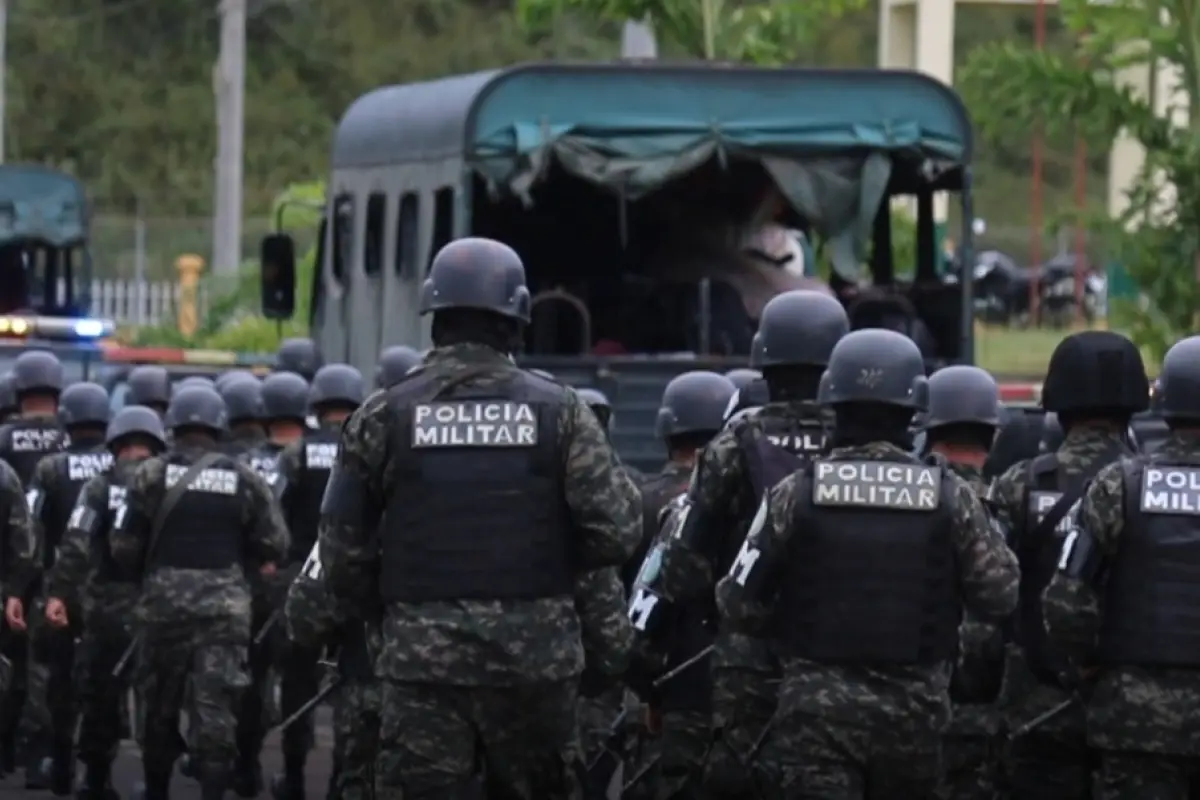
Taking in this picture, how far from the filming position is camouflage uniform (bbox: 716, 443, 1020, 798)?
9.14m

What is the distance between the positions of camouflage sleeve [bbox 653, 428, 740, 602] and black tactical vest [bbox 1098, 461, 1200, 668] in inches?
47.4

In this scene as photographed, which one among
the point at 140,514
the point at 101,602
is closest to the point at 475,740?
the point at 140,514

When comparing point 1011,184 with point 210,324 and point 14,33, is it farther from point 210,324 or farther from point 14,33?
point 210,324

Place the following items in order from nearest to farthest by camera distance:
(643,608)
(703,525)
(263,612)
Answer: (703,525) < (643,608) < (263,612)

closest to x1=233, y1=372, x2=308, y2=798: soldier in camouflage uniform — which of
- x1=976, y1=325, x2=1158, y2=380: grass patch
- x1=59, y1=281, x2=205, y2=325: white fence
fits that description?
x1=976, y1=325, x2=1158, y2=380: grass patch

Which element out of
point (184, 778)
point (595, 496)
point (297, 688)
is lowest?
point (184, 778)

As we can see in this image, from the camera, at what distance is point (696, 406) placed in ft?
39.0

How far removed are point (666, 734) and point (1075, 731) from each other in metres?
1.38

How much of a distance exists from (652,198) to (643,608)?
6.91m

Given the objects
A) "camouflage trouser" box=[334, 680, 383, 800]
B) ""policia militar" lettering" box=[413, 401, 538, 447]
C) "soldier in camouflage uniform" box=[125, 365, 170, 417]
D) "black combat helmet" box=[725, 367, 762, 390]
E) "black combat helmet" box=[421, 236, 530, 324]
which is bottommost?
"camouflage trouser" box=[334, 680, 383, 800]

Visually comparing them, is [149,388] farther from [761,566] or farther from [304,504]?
[761,566]

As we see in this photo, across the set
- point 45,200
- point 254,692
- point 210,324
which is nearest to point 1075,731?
point 254,692

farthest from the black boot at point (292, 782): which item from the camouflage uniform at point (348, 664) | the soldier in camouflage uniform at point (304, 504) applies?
the camouflage uniform at point (348, 664)

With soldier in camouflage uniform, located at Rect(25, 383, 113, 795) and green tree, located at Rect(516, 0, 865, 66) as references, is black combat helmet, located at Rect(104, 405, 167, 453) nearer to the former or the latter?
soldier in camouflage uniform, located at Rect(25, 383, 113, 795)
